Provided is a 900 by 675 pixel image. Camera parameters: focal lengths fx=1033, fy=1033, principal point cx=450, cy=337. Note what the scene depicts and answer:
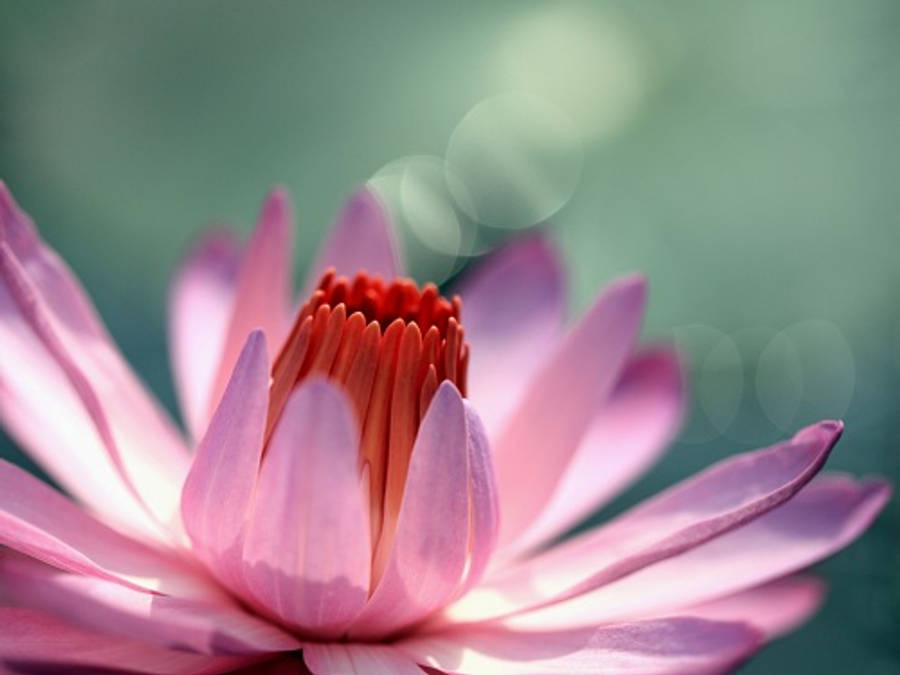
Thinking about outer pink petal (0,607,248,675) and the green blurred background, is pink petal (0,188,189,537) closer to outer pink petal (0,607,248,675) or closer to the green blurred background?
outer pink petal (0,607,248,675)

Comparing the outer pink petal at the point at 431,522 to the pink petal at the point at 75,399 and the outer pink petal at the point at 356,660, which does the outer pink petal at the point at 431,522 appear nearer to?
the outer pink petal at the point at 356,660

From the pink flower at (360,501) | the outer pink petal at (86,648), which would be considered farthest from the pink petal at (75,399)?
the outer pink petal at (86,648)

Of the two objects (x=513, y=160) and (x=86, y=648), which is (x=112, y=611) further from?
(x=513, y=160)

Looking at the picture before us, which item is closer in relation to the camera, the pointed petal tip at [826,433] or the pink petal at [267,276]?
the pointed petal tip at [826,433]

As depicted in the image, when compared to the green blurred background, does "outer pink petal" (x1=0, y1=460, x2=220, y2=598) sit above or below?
below

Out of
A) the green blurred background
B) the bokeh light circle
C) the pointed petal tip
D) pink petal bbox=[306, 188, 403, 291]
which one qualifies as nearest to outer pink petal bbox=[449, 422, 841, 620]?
the pointed petal tip
